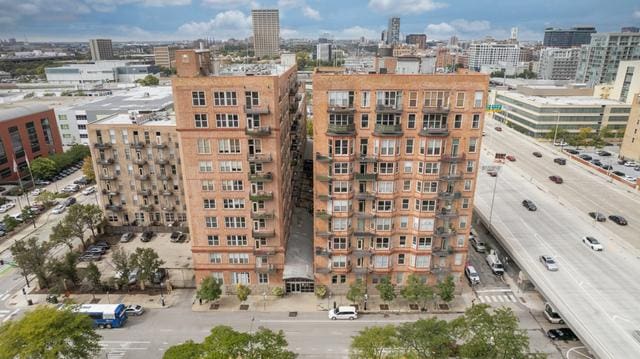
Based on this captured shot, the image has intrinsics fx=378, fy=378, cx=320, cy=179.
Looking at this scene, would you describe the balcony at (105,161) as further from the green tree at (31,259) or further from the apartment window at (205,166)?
the apartment window at (205,166)

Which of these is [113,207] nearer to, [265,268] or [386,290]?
[265,268]

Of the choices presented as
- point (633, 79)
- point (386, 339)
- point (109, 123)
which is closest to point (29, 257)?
point (109, 123)

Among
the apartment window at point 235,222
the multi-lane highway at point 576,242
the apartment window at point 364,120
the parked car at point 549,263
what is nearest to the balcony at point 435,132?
the apartment window at point 364,120

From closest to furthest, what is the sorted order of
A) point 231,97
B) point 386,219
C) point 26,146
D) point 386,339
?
point 386,339 → point 231,97 → point 386,219 → point 26,146

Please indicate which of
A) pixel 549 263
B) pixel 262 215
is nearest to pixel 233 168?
pixel 262 215

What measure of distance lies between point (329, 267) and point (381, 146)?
20696mm

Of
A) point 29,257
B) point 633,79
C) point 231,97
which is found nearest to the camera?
point 231,97

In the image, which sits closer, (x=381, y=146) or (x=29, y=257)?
(x=381, y=146)

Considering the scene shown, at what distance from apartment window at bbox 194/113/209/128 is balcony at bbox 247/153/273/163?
7.50 metres

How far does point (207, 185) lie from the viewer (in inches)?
2221

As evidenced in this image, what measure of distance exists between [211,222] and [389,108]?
31.7 m

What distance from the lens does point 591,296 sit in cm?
5228

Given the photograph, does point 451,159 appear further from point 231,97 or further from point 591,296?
point 231,97

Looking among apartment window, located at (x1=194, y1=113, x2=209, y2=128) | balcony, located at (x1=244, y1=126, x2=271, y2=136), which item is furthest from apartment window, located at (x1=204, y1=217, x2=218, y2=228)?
balcony, located at (x1=244, y1=126, x2=271, y2=136)
